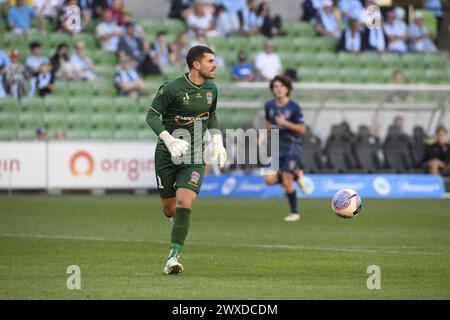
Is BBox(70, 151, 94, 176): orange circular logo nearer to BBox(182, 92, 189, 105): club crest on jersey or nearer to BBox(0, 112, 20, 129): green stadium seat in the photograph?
BBox(0, 112, 20, 129): green stadium seat

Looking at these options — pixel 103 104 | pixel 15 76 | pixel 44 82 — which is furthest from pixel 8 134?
pixel 103 104

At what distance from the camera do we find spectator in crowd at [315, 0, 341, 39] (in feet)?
117

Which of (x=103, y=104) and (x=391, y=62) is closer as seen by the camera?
(x=103, y=104)

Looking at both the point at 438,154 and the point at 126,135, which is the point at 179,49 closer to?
the point at 126,135

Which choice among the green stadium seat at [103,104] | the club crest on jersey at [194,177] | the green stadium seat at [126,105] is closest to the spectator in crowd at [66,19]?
the green stadium seat at [103,104]

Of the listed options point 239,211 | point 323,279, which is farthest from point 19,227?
point 323,279

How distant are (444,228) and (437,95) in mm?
12498

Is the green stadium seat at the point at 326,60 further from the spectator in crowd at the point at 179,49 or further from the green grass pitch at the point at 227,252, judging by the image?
the green grass pitch at the point at 227,252

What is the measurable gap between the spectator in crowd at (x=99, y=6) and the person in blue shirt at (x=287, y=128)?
12.2 meters

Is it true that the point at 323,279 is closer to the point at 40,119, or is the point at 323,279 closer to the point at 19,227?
the point at 19,227

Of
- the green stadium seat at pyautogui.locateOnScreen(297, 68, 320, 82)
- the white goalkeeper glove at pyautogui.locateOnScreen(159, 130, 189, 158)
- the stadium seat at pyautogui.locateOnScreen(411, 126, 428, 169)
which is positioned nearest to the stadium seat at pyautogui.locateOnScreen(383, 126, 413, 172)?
the stadium seat at pyautogui.locateOnScreen(411, 126, 428, 169)

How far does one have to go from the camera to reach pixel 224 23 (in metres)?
34.3

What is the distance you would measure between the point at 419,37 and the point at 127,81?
418 inches

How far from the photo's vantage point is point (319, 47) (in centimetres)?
3534
